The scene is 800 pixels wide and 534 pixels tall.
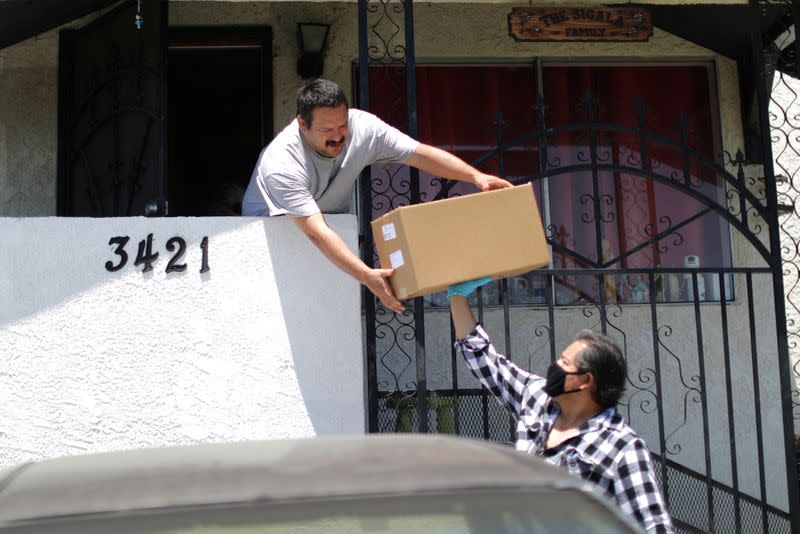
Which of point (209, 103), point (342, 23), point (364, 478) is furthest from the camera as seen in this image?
point (209, 103)

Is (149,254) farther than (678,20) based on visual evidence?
No

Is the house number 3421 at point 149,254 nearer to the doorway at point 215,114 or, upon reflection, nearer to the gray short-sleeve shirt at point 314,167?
the gray short-sleeve shirt at point 314,167

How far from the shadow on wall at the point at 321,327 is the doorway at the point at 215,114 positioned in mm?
2603

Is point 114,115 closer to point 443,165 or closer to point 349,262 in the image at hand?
point 443,165

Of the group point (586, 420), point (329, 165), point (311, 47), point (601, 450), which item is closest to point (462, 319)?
point (586, 420)

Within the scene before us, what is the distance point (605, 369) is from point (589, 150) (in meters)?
4.33

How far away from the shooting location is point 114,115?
21.8ft

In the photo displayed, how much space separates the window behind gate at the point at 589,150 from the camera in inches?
288

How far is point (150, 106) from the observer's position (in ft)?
21.1

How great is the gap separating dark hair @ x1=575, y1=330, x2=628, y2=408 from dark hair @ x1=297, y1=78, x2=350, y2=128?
1.71 metres

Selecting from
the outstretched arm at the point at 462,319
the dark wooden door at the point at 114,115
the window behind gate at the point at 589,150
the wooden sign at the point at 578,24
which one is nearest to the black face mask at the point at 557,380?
the outstretched arm at the point at 462,319

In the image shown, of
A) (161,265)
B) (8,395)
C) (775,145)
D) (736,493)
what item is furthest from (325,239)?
(775,145)

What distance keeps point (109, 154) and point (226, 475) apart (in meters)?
4.88

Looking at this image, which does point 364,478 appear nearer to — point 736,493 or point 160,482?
point 160,482
